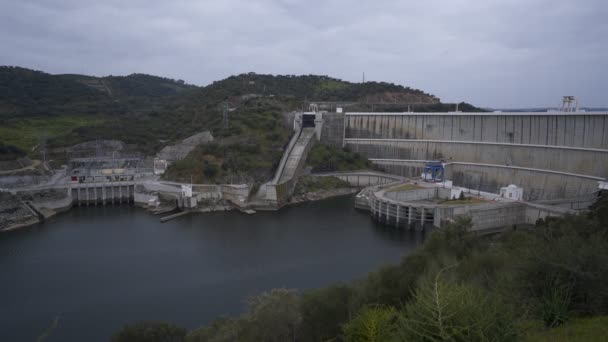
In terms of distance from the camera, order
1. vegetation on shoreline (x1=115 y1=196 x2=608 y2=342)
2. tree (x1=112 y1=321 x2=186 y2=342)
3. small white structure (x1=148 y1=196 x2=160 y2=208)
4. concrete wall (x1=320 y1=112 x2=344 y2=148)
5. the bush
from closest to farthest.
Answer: vegetation on shoreline (x1=115 y1=196 x2=608 y2=342) → the bush → tree (x1=112 y1=321 x2=186 y2=342) → small white structure (x1=148 y1=196 x2=160 y2=208) → concrete wall (x1=320 y1=112 x2=344 y2=148)

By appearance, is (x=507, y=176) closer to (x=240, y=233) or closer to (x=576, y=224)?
(x=576, y=224)

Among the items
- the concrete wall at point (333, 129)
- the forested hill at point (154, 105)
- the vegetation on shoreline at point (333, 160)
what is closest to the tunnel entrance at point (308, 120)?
the concrete wall at point (333, 129)

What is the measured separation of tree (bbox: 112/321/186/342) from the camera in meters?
8.27

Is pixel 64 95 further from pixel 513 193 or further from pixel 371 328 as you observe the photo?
pixel 371 328

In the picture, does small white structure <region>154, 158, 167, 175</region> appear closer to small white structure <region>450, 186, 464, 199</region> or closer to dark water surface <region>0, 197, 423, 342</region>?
dark water surface <region>0, 197, 423, 342</region>

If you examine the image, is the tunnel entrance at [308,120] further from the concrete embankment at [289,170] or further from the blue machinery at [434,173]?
Answer: the blue machinery at [434,173]

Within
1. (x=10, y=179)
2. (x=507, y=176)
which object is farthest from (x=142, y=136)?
(x=507, y=176)

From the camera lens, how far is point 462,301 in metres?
3.41

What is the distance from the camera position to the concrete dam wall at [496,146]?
20.6 m

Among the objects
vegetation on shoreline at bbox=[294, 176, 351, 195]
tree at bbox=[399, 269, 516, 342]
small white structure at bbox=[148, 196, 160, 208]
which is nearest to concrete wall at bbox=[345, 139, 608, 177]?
vegetation on shoreline at bbox=[294, 176, 351, 195]

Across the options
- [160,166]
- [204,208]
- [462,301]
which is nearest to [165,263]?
[204,208]

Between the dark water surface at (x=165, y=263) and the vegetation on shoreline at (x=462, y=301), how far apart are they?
3.90 m

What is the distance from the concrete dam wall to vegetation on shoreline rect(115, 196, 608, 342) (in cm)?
968

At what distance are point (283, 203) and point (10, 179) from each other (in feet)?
49.1
